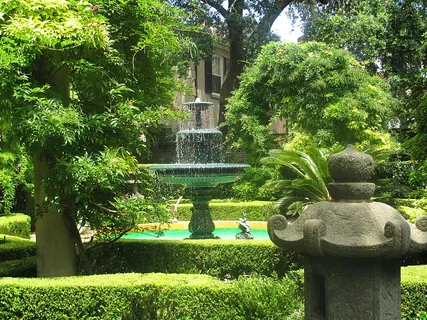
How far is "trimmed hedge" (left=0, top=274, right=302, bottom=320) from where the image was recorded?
5551 millimetres

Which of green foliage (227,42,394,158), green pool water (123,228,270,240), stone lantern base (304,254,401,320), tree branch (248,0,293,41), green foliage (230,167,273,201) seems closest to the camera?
stone lantern base (304,254,401,320)

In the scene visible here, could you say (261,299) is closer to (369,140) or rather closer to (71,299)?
(71,299)

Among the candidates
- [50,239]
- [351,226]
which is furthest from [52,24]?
[351,226]

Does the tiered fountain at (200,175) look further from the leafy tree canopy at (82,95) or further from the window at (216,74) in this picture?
the window at (216,74)

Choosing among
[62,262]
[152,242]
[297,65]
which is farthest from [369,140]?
[62,262]

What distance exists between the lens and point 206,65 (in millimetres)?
30312

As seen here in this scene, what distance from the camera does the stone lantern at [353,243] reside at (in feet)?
11.9

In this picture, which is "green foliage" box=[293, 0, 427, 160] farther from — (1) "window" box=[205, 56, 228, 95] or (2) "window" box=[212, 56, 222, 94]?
(2) "window" box=[212, 56, 222, 94]

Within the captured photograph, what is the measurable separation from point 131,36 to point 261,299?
4.53 metres

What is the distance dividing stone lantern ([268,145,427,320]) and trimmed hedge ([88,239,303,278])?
167 inches

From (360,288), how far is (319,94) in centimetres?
1534

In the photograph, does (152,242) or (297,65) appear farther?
(297,65)

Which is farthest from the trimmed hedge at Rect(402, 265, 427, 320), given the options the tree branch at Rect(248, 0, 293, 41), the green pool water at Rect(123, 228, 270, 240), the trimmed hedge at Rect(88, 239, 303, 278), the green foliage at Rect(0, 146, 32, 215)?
the tree branch at Rect(248, 0, 293, 41)

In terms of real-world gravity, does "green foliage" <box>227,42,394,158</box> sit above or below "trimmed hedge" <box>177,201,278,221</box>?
above
